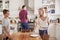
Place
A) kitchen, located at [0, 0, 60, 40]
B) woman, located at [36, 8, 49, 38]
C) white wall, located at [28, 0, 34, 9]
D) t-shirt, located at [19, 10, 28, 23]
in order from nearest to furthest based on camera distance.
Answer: woman, located at [36, 8, 49, 38]
t-shirt, located at [19, 10, 28, 23]
kitchen, located at [0, 0, 60, 40]
white wall, located at [28, 0, 34, 9]

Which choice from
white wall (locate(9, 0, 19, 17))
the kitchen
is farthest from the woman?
white wall (locate(9, 0, 19, 17))

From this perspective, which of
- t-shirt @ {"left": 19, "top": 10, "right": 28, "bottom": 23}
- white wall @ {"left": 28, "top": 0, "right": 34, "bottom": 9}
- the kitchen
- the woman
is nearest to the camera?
the woman

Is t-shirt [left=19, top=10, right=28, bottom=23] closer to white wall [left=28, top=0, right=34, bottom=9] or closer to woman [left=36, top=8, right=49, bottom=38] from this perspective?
white wall [left=28, top=0, right=34, bottom=9]

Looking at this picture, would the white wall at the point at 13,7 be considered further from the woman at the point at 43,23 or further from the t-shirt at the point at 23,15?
the woman at the point at 43,23

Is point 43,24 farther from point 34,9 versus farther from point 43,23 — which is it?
point 34,9

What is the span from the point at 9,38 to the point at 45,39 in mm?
961

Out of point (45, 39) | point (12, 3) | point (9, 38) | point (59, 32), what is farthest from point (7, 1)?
point (45, 39)

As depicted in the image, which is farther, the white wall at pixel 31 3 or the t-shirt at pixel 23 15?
the white wall at pixel 31 3

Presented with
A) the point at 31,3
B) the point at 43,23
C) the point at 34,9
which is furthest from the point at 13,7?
the point at 43,23

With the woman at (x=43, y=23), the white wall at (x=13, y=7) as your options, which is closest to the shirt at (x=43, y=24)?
the woman at (x=43, y=23)

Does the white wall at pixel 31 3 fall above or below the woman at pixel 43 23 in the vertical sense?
above

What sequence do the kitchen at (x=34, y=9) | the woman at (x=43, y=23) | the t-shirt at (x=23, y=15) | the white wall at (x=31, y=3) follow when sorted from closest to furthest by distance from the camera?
the woman at (x=43, y=23)
the t-shirt at (x=23, y=15)
the kitchen at (x=34, y=9)
the white wall at (x=31, y=3)

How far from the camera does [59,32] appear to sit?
240 inches

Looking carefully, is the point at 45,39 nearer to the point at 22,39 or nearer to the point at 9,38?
the point at 22,39
